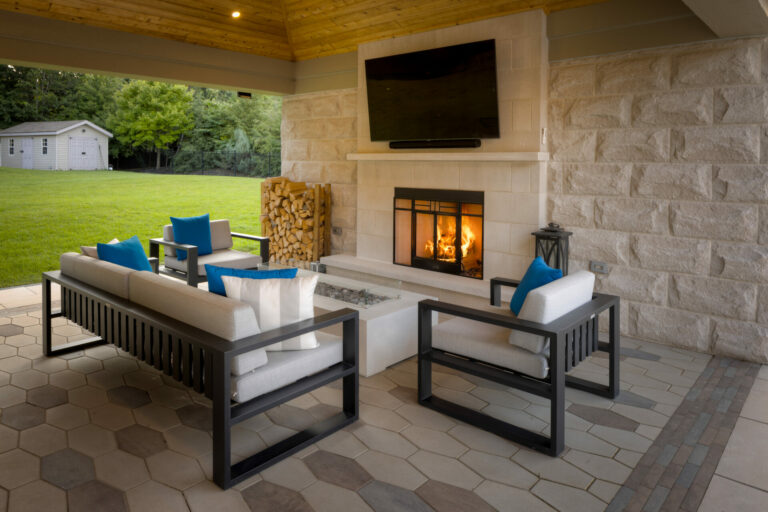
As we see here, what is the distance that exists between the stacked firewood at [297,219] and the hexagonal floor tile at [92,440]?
3792 mm

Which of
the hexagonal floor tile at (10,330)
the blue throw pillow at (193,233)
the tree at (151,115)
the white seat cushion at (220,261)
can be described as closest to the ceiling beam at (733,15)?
the white seat cushion at (220,261)

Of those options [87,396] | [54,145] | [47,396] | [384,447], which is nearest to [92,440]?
[87,396]

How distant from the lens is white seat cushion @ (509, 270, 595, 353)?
2.66 meters

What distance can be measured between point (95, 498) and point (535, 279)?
8.00 ft

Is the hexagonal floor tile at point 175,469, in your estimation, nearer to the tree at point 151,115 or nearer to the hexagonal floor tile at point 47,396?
the hexagonal floor tile at point 47,396

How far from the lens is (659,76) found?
408 centimetres

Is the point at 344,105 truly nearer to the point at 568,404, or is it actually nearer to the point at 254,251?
the point at 254,251

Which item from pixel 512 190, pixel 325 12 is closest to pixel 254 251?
pixel 325 12

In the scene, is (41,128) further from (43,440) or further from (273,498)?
(273,498)

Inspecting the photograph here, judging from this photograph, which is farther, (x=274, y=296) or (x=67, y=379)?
(x=67, y=379)

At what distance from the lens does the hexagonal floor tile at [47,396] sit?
3076 mm

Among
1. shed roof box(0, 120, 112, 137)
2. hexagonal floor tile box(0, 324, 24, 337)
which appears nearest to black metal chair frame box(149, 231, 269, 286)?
hexagonal floor tile box(0, 324, 24, 337)

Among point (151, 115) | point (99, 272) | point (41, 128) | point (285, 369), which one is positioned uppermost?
point (151, 115)

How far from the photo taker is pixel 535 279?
124 inches
